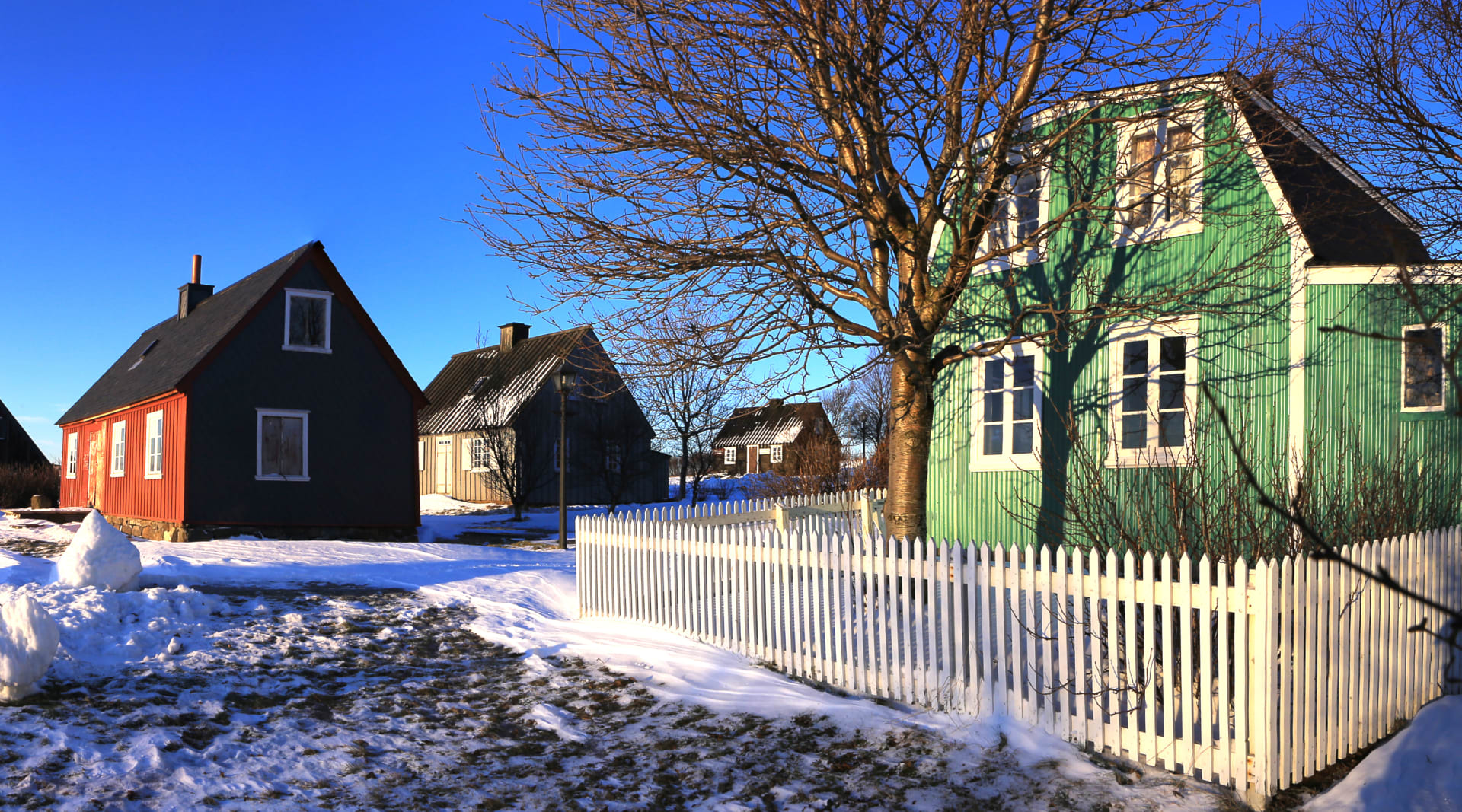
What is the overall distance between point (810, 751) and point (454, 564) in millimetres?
9665

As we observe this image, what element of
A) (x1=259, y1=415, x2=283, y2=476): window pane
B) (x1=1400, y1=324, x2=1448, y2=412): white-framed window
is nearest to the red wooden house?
(x1=259, y1=415, x2=283, y2=476): window pane

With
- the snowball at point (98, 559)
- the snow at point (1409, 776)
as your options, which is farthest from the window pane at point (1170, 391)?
the snowball at point (98, 559)

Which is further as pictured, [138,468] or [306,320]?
[138,468]

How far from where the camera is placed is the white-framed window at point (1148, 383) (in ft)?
38.1

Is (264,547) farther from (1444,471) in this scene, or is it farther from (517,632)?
(1444,471)

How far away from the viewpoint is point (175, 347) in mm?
22969

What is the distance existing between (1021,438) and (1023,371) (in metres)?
0.87

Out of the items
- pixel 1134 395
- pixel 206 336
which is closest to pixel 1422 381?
pixel 1134 395

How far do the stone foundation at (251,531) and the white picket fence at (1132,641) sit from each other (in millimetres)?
13946

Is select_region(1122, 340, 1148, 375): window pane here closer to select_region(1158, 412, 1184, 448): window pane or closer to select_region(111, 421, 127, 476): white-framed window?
select_region(1158, 412, 1184, 448): window pane

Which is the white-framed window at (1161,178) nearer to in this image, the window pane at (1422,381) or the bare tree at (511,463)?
the window pane at (1422,381)

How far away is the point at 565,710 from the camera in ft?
23.2

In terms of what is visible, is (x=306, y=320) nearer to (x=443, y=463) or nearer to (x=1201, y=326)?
(x=443, y=463)

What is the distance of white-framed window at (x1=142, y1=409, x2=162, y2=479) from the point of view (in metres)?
20.1
